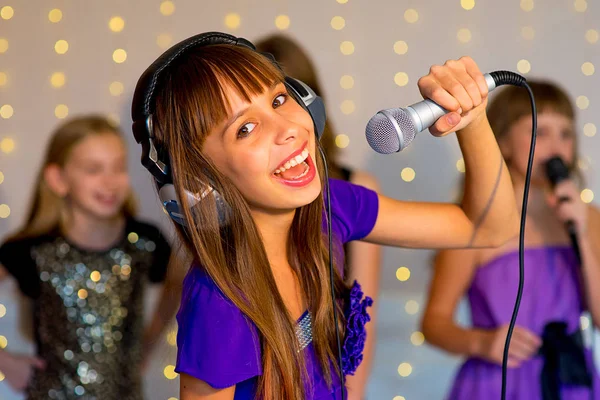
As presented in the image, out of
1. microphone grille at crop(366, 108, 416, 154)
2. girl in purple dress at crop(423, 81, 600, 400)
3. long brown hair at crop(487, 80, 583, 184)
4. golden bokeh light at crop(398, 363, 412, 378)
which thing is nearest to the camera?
microphone grille at crop(366, 108, 416, 154)

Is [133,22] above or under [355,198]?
above

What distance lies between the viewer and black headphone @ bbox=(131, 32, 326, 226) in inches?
37.9

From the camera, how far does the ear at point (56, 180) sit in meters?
2.07

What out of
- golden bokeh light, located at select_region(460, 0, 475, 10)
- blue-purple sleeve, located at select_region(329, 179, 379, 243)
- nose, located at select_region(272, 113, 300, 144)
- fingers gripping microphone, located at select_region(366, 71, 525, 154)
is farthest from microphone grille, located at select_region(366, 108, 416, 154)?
golden bokeh light, located at select_region(460, 0, 475, 10)

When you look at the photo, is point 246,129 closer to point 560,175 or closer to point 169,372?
point 560,175

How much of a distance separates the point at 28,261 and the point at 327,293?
1.23 metres

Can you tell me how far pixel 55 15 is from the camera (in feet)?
6.85

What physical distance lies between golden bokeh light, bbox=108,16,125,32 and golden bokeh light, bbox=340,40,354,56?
61 cm

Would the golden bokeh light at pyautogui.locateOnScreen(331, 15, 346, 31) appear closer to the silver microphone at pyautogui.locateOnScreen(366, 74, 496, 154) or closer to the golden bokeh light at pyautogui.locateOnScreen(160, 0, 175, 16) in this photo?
the golden bokeh light at pyautogui.locateOnScreen(160, 0, 175, 16)

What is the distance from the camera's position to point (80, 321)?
2010 mm

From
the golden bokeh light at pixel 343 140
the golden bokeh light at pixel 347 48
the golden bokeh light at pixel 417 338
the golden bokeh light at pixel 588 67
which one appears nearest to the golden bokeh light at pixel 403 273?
the golden bokeh light at pixel 417 338

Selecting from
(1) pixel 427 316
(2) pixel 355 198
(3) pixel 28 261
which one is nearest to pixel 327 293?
(2) pixel 355 198

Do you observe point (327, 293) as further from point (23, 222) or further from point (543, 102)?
point (23, 222)

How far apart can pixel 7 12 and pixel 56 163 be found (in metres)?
0.45
